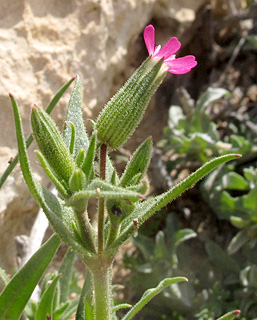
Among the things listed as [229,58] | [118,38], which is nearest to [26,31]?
[118,38]

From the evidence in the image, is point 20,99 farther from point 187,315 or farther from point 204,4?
point 204,4

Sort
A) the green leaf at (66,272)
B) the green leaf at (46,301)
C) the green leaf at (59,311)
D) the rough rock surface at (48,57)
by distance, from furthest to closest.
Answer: the rough rock surface at (48,57)
the green leaf at (66,272)
the green leaf at (59,311)
the green leaf at (46,301)

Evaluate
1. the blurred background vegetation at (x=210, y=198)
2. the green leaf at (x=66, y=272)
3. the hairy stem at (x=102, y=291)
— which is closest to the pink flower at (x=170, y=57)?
the hairy stem at (x=102, y=291)

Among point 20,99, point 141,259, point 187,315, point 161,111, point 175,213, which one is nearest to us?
point 20,99

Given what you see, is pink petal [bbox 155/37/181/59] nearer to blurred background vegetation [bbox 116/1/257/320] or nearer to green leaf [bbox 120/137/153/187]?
green leaf [bbox 120/137/153/187]

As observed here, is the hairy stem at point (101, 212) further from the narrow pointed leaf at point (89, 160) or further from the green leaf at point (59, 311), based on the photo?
the green leaf at point (59, 311)

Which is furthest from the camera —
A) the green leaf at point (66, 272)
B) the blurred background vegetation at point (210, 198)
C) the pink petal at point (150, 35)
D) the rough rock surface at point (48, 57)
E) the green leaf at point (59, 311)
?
the blurred background vegetation at point (210, 198)
